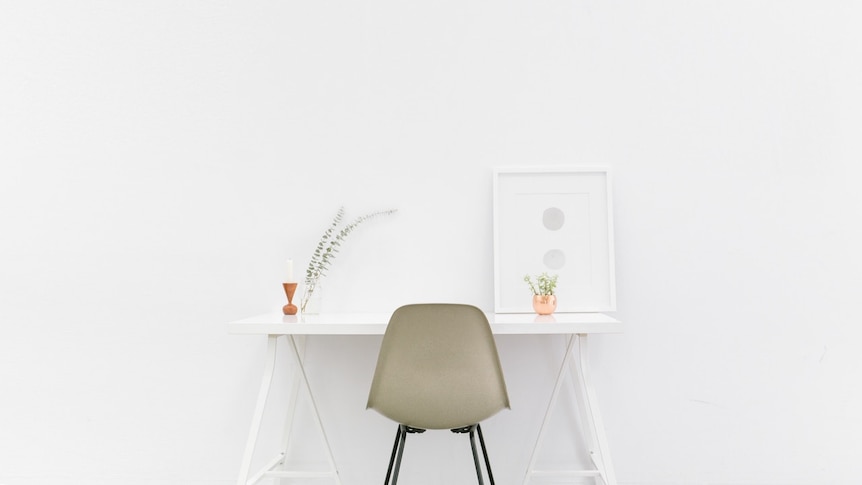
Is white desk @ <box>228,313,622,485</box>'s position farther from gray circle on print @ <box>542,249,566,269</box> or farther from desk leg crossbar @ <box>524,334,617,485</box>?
gray circle on print @ <box>542,249,566,269</box>

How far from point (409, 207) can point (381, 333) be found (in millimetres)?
653

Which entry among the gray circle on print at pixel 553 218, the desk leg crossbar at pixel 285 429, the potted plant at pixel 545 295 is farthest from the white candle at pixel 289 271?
the gray circle on print at pixel 553 218

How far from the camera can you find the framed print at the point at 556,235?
2.23 meters

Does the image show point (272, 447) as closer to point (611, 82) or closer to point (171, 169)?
point (171, 169)

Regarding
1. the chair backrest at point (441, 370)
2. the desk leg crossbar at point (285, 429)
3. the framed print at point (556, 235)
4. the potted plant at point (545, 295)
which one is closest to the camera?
the chair backrest at point (441, 370)

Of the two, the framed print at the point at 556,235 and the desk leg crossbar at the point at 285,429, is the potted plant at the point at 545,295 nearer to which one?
the framed print at the point at 556,235

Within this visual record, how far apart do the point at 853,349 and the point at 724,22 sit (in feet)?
4.67

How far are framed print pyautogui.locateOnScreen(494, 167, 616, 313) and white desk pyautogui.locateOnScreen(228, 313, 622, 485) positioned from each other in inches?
4.1

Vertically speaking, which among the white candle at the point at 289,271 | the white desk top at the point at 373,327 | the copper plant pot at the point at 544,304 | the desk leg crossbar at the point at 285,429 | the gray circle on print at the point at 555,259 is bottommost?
the desk leg crossbar at the point at 285,429

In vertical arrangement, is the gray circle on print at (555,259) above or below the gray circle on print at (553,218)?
below

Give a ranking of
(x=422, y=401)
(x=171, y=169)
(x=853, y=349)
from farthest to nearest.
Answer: (x=171, y=169), (x=853, y=349), (x=422, y=401)

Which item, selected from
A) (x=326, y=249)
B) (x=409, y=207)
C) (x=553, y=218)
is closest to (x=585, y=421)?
(x=553, y=218)

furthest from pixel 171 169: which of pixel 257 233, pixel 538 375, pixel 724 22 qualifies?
pixel 724 22

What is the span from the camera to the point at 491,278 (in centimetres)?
230
